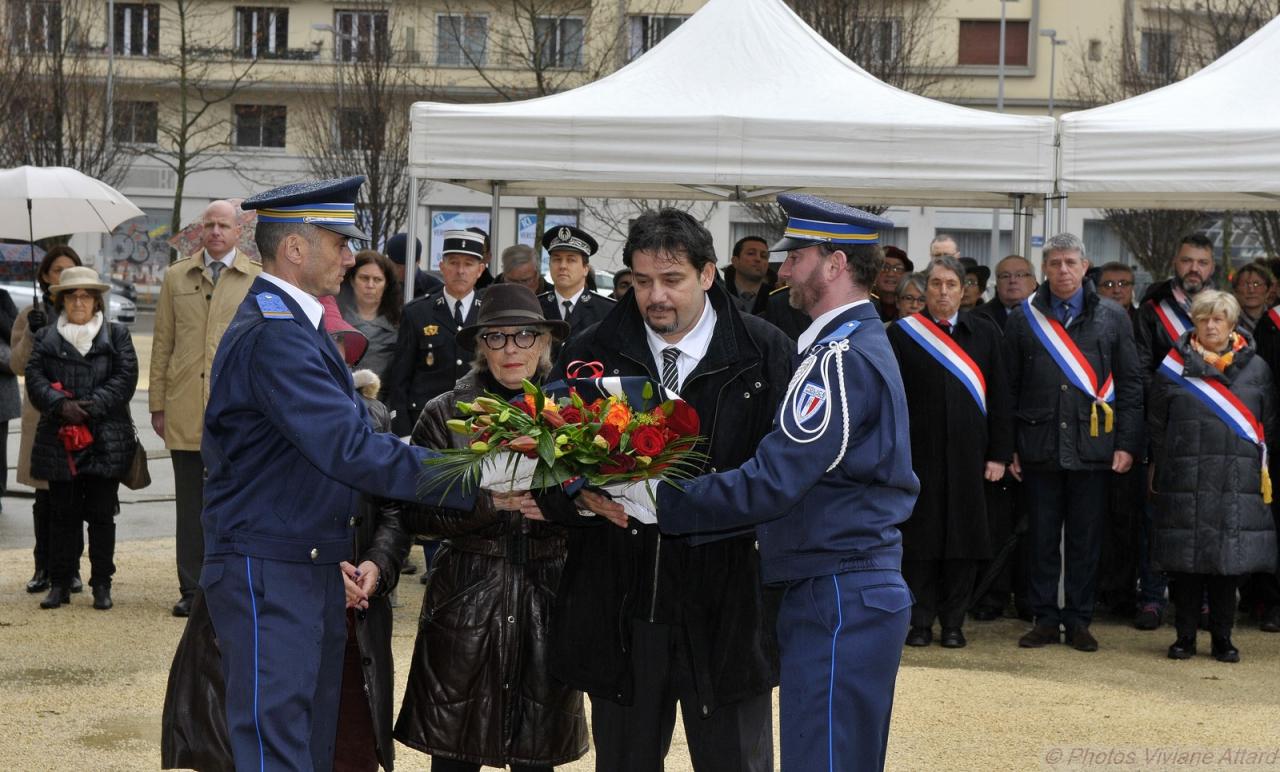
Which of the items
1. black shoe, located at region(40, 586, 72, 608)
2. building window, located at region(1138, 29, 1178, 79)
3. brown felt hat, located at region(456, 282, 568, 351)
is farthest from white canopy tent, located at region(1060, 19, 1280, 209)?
building window, located at region(1138, 29, 1178, 79)

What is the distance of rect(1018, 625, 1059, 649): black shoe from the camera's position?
8.73 meters

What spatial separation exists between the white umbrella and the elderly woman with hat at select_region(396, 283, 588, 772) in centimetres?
696

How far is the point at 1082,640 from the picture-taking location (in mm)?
8664

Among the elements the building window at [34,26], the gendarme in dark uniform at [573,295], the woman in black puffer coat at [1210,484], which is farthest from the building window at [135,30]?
the woman in black puffer coat at [1210,484]

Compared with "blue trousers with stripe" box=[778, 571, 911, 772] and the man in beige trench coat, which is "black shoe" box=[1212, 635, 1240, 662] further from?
the man in beige trench coat

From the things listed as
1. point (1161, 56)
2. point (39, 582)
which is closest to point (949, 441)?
point (39, 582)

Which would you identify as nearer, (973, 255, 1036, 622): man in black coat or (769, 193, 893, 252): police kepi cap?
(769, 193, 893, 252): police kepi cap

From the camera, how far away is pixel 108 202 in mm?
11172

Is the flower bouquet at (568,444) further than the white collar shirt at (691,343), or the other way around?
the white collar shirt at (691,343)

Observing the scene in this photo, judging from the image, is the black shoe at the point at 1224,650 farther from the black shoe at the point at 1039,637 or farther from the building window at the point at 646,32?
the building window at the point at 646,32

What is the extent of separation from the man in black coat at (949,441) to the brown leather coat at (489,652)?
4158 millimetres

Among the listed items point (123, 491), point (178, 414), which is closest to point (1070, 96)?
point (123, 491)

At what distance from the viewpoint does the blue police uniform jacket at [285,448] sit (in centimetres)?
402

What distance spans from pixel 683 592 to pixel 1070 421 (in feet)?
16.2
